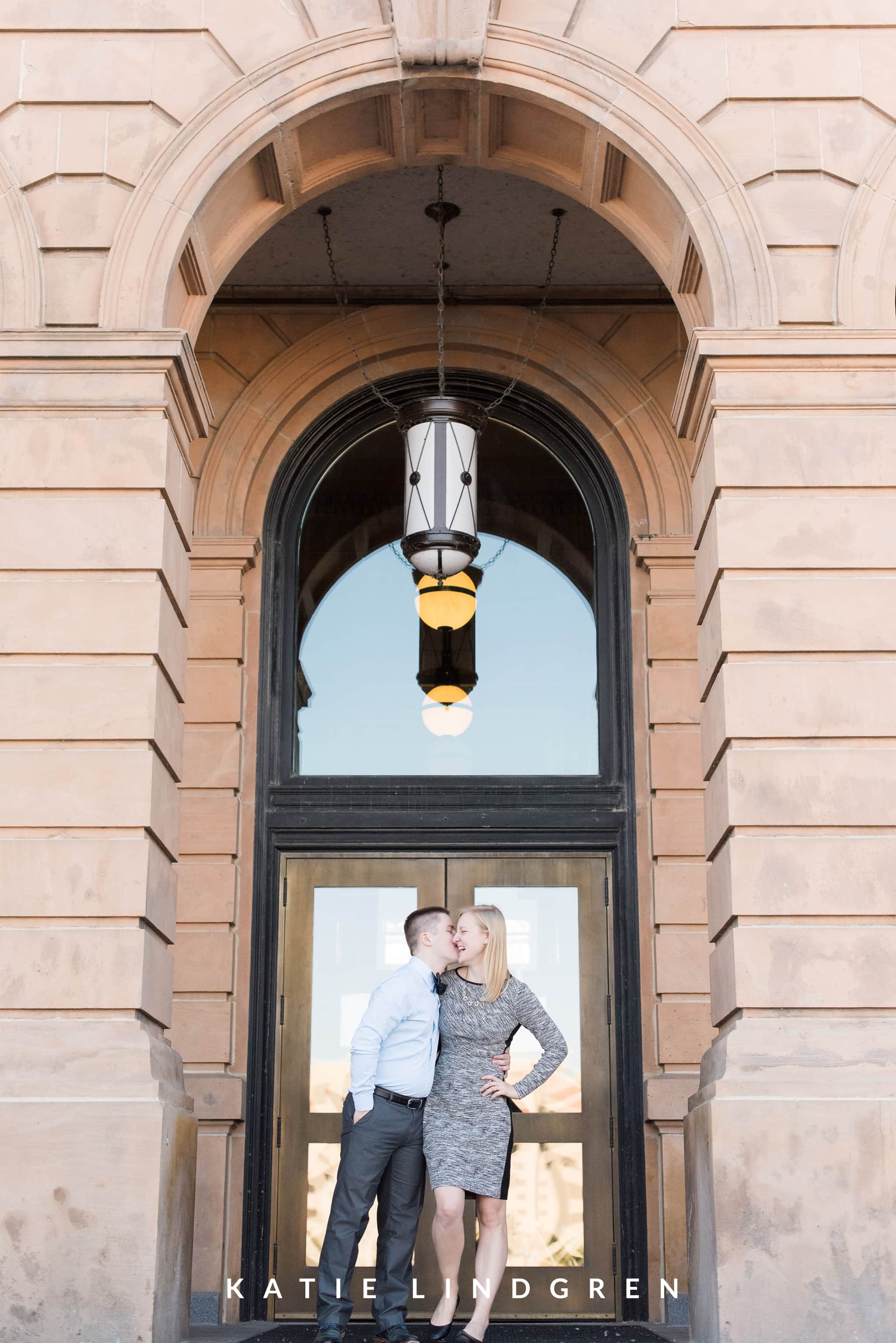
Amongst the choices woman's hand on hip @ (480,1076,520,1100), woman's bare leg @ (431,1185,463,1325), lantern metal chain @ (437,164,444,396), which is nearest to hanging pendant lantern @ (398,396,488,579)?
lantern metal chain @ (437,164,444,396)

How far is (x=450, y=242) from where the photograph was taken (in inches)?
377

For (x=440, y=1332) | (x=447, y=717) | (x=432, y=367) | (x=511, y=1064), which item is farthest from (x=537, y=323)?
(x=440, y=1332)

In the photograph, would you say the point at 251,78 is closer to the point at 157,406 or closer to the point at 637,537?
the point at 157,406

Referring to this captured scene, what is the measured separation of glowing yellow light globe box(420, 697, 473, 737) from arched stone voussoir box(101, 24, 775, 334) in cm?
314

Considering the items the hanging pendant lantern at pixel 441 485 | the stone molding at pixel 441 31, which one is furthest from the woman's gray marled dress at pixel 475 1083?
the stone molding at pixel 441 31

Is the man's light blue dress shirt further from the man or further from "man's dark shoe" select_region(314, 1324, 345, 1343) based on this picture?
"man's dark shoe" select_region(314, 1324, 345, 1343)

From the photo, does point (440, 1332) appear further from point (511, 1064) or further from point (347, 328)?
point (347, 328)

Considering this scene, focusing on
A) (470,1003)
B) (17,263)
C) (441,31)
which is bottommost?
(470,1003)

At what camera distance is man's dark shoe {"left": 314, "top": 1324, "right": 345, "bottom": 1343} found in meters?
5.93

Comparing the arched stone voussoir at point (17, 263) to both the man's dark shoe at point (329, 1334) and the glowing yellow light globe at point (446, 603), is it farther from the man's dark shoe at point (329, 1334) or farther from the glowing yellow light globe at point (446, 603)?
the man's dark shoe at point (329, 1334)

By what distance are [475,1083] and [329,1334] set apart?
118 centimetres

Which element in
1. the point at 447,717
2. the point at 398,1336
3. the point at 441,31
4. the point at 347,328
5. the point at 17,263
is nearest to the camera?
the point at 398,1336

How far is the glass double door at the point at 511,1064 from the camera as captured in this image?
8.56 m

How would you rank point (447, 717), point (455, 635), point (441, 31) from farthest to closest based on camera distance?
point (455, 635)
point (447, 717)
point (441, 31)
